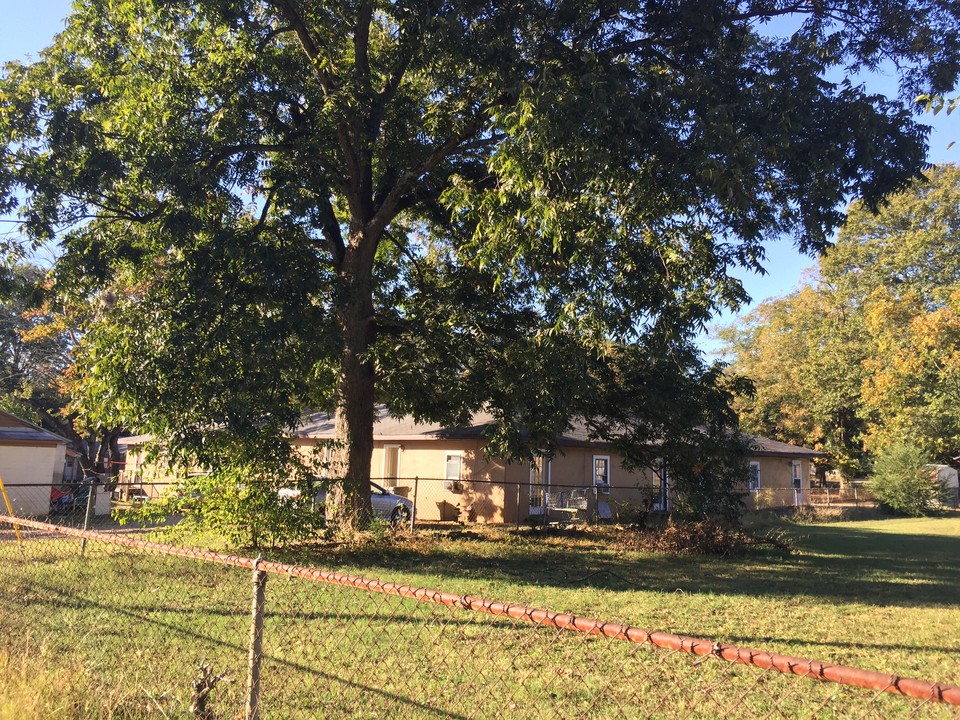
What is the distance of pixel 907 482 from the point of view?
102 feet

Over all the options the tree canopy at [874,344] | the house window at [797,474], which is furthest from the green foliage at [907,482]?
the house window at [797,474]

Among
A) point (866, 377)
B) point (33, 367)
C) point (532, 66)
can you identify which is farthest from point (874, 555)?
point (33, 367)

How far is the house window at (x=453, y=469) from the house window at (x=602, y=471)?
509 centimetres

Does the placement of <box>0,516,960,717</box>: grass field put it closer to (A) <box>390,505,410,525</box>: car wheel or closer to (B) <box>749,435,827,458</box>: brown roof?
(A) <box>390,505,410,525</box>: car wheel

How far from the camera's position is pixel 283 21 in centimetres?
1279

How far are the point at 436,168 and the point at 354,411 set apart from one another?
17.0 ft

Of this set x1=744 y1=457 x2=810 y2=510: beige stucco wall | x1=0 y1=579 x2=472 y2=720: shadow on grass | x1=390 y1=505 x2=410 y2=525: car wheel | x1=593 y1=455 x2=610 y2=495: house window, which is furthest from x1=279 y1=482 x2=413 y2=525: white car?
x1=744 y1=457 x2=810 y2=510: beige stucco wall

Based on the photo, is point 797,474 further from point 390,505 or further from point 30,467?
point 30,467

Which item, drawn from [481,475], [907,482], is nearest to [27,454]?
[481,475]

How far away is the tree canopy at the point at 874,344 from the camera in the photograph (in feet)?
114

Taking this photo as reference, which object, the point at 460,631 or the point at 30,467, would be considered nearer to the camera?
the point at 460,631

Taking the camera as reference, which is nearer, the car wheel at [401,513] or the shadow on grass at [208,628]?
the shadow on grass at [208,628]

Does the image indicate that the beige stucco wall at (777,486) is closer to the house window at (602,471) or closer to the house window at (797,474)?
the house window at (797,474)

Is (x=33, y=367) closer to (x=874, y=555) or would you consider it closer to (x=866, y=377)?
(x=874, y=555)
